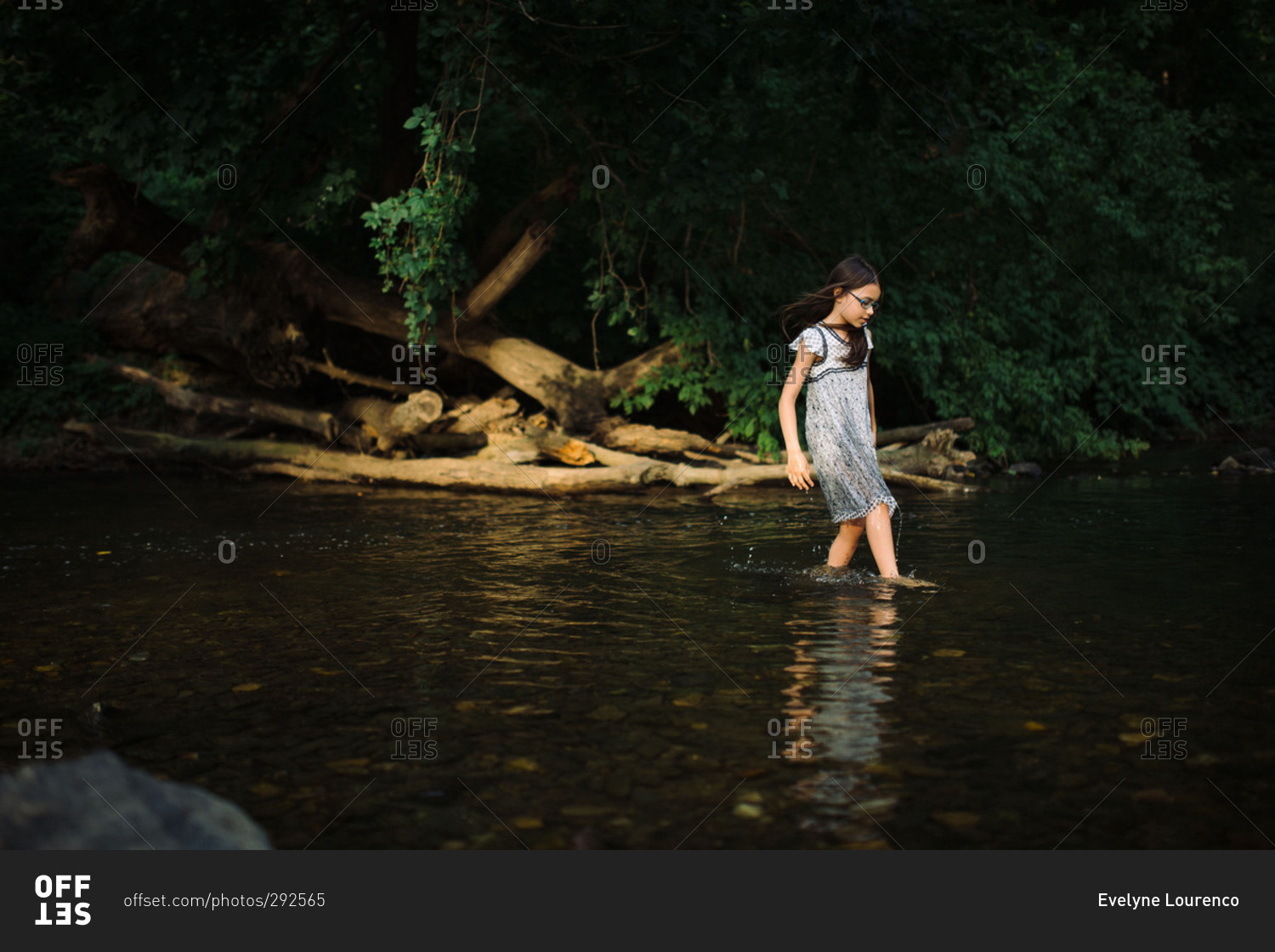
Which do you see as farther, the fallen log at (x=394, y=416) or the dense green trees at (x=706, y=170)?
the fallen log at (x=394, y=416)

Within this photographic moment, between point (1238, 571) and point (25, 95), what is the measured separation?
14942mm

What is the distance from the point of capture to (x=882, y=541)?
303 inches

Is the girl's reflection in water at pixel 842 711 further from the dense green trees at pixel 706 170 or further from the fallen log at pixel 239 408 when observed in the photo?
the fallen log at pixel 239 408

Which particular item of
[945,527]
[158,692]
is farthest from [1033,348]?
[158,692]

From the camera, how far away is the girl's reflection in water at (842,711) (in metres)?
3.78

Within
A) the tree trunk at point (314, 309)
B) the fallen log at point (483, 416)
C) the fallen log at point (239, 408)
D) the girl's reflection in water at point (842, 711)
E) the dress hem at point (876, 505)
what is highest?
the tree trunk at point (314, 309)

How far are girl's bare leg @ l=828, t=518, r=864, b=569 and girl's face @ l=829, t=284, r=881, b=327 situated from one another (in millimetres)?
1347

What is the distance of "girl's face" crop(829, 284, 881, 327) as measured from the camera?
7.39 m

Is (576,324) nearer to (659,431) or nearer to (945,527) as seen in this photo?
(659,431)

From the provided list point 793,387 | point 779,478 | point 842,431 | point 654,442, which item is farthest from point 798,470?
point 654,442

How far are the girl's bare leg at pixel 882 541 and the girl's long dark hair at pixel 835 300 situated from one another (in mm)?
995

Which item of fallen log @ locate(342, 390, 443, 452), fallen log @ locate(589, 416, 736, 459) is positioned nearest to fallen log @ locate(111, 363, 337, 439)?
fallen log @ locate(342, 390, 443, 452)

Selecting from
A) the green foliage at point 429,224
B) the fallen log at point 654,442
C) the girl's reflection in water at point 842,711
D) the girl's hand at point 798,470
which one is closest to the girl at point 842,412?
the girl's hand at point 798,470

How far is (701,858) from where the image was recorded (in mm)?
3451
